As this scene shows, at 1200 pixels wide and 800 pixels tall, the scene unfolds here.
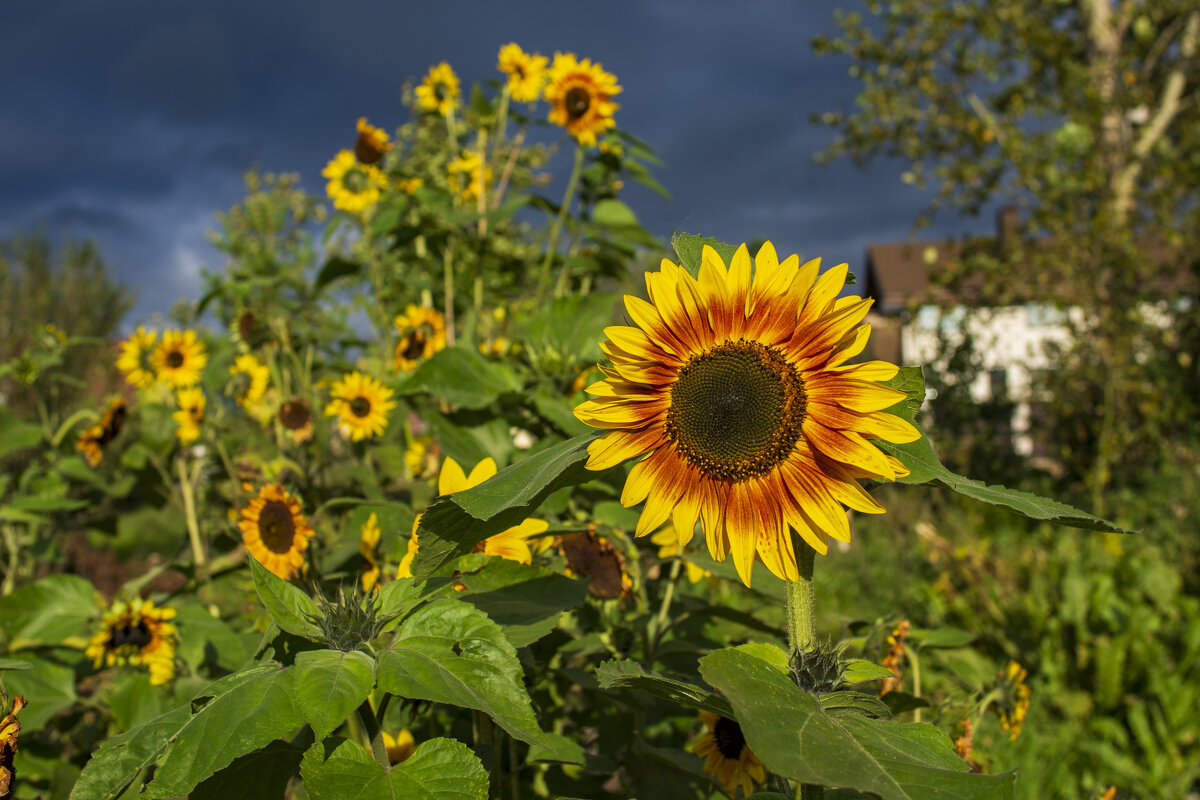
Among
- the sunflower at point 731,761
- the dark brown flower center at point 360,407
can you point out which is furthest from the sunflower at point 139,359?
the sunflower at point 731,761

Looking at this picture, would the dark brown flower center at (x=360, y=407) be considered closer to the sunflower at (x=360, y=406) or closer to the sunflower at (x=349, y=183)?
the sunflower at (x=360, y=406)

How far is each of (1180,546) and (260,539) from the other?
6.11 m

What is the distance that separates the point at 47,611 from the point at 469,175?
2.07m

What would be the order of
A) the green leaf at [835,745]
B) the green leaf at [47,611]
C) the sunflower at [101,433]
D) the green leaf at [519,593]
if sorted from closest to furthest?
1. the green leaf at [835,745]
2. the green leaf at [519,593]
3. the green leaf at [47,611]
4. the sunflower at [101,433]

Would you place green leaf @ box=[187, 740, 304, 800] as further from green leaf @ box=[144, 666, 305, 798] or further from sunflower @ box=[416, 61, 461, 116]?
sunflower @ box=[416, 61, 461, 116]

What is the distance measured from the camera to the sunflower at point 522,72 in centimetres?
282

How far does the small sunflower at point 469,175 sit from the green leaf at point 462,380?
1.11 m

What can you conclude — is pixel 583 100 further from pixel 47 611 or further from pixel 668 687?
pixel 668 687

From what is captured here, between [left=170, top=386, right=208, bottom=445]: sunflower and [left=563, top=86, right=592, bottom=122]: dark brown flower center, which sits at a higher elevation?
[left=563, top=86, right=592, bottom=122]: dark brown flower center

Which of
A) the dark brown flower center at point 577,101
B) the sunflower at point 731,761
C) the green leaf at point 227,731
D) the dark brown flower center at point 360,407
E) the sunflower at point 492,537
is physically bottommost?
the sunflower at point 731,761

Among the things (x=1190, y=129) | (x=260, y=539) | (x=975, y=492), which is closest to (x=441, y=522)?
(x=975, y=492)

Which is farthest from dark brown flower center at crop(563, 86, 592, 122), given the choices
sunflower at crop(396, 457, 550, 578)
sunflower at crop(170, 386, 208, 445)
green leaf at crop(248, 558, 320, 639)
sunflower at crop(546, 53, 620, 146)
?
green leaf at crop(248, 558, 320, 639)

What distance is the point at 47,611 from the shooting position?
1765 mm

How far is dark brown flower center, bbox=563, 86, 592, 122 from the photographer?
2523 mm
